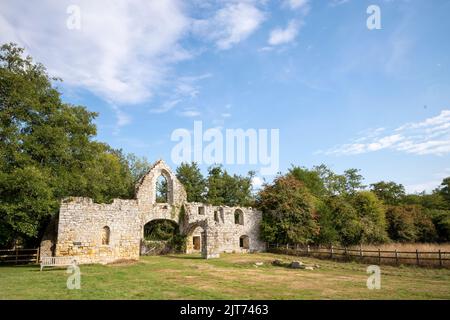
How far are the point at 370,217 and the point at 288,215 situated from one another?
1119cm

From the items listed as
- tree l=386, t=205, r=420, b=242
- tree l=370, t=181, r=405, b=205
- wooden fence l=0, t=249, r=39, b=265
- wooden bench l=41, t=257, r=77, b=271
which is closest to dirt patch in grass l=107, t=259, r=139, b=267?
wooden bench l=41, t=257, r=77, b=271

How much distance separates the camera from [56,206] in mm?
17734

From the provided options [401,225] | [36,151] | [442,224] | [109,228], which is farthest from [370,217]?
[36,151]

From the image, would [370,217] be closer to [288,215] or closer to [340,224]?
[340,224]

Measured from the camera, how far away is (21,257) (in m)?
19.3

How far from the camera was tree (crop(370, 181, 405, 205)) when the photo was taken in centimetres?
4853

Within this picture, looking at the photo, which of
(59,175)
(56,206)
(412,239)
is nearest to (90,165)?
(59,175)

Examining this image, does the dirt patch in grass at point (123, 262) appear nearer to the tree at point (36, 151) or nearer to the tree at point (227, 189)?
the tree at point (36, 151)

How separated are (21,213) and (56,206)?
2121 mm

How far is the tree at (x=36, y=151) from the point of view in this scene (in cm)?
1598

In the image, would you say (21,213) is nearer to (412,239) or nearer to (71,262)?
(71,262)

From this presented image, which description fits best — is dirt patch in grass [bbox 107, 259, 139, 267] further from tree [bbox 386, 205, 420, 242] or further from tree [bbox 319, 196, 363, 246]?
tree [bbox 386, 205, 420, 242]

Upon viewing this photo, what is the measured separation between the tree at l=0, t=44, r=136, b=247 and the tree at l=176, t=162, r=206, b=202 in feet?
44.5

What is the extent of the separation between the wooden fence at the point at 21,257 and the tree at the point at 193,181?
17.3 metres
